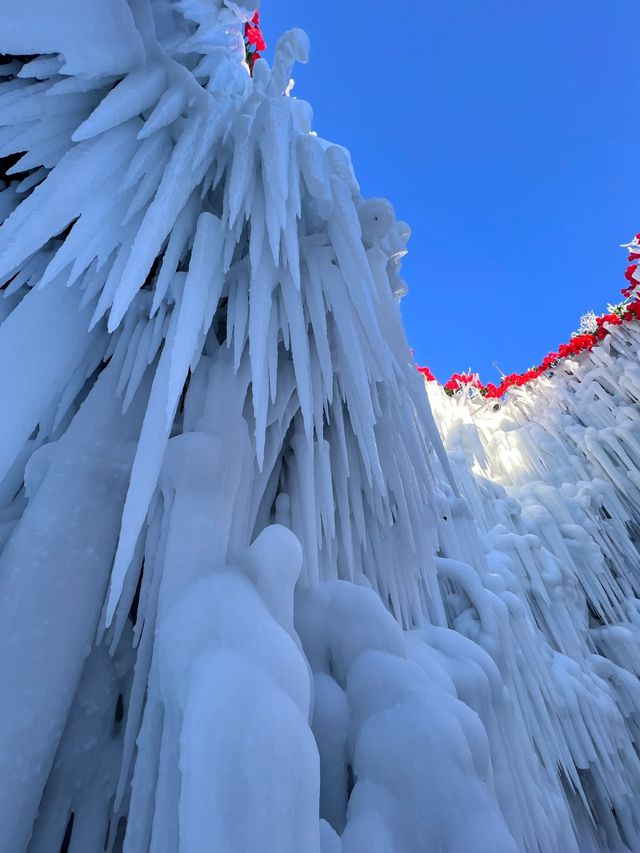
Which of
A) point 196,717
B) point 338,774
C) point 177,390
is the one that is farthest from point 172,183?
point 338,774

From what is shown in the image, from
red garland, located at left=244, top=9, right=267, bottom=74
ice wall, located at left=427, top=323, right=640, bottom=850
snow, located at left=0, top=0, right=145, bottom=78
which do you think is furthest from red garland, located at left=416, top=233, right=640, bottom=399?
snow, located at left=0, top=0, right=145, bottom=78

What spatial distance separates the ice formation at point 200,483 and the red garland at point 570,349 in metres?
5.01

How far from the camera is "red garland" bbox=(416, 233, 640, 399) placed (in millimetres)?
7211

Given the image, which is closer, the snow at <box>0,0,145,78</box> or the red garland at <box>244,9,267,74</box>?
the snow at <box>0,0,145,78</box>

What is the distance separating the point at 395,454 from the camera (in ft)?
6.42

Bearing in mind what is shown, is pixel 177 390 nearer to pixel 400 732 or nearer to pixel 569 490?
pixel 400 732

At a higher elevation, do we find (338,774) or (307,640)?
(307,640)

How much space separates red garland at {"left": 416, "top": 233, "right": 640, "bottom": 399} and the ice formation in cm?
501

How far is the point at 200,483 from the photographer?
128cm

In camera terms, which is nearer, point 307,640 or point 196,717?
point 196,717

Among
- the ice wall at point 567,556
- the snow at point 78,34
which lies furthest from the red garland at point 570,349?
the snow at point 78,34

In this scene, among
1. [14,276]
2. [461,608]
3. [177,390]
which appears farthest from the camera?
[461,608]

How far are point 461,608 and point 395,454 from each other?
239cm

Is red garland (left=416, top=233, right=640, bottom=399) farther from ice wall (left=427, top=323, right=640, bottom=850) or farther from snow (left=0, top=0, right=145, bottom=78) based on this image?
snow (left=0, top=0, right=145, bottom=78)
